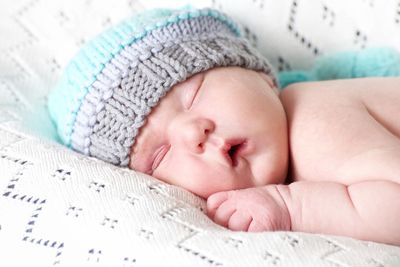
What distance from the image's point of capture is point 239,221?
99cm

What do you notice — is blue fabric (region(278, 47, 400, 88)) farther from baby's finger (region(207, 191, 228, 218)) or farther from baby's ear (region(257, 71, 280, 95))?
baby's finger (region(207, 191, 228, 218))

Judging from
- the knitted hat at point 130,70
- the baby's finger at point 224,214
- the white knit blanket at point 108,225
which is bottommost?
the baby's finger at point 224,214

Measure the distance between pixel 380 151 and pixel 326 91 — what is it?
9.1 inches

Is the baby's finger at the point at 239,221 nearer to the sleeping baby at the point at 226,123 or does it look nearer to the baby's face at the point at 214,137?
the sleeping baby at the point at 226,123

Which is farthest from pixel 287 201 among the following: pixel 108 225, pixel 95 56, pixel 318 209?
pixel 95 56

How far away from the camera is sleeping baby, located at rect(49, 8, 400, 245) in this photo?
3.38 ft

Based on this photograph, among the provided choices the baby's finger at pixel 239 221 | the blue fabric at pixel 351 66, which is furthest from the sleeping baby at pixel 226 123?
the blue fabric at pixel 351 66

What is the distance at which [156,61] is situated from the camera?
1.19 meters

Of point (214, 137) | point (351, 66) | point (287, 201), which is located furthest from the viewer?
point (351, 66)

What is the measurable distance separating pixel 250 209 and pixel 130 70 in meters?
0.34

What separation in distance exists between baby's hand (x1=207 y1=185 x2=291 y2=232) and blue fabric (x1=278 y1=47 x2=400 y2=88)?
49 cm

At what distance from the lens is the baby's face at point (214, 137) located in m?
1.12

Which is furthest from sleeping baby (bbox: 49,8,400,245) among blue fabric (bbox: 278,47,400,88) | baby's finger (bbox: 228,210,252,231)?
blue fabric (bbox: 278,47,400,88)

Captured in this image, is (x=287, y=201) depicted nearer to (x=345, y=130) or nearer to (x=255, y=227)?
(x=255, y=227)
